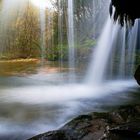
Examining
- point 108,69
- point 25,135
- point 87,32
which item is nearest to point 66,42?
point 87,32

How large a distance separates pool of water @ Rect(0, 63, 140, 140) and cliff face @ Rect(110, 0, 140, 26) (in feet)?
7.67

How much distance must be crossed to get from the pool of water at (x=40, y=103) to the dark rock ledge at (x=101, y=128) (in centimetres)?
117

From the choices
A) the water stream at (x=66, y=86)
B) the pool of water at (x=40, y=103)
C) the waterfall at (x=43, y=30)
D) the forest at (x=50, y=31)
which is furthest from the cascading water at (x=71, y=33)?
the pool of water at (x=40, y=103)

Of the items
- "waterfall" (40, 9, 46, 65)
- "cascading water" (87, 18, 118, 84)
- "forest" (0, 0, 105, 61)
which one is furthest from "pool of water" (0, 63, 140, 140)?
"waterfall" (40, 9, 46, 65)

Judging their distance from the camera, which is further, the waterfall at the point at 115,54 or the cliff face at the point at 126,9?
Result: the waterfall at the point at 115,54

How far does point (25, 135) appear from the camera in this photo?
5090 millimetres

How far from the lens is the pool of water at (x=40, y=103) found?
18.5 ft

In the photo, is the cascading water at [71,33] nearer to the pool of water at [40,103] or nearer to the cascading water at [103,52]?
the cascading water at [103,52]

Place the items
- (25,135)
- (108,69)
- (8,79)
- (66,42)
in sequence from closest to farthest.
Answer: (25,135) < (8,79) < (108,69) < (66,42)

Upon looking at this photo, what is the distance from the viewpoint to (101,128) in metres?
3.95

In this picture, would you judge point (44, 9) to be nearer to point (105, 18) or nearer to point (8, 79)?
point (105, 18)

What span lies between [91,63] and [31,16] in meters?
7.01

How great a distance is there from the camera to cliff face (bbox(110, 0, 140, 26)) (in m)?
5.71

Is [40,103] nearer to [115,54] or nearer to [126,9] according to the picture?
[126,9]
